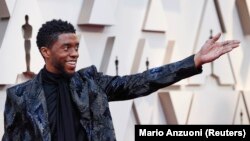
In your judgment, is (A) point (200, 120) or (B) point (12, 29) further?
(A) point (200, 120)

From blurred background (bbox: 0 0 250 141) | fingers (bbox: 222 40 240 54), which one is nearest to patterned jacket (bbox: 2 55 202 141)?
fingers (bbox: 222 40 240 54)

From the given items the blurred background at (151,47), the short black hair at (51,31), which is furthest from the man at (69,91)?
the blurred background at (151,47)

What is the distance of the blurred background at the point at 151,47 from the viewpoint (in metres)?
3.81

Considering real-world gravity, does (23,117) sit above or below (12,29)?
below

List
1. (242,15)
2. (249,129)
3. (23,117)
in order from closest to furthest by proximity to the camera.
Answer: (23,117)
(249,129)
(242,15)

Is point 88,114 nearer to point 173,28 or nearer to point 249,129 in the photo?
point 249,129

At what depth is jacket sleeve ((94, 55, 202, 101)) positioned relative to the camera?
2477mm

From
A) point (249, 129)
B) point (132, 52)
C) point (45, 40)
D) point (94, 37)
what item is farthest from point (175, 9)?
point (45, 40)

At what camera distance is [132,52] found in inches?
184

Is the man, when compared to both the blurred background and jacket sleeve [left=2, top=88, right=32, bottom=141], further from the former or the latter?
the blurred background

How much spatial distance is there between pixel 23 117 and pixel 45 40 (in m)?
0.28

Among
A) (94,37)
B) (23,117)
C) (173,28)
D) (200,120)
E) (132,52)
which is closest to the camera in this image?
(23,117)

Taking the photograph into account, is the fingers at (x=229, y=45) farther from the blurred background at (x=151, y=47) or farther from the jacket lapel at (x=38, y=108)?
the blurred background at (x=151, y=47)

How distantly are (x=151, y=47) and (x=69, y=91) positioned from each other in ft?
7.91
